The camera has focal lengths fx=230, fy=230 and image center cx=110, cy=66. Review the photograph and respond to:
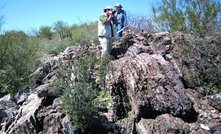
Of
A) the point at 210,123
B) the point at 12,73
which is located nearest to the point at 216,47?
the point at 210,123

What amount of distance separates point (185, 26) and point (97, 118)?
7.61 metres

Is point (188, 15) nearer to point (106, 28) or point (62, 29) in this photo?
point (106, 28)

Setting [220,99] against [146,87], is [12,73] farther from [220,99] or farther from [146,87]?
[220,99]

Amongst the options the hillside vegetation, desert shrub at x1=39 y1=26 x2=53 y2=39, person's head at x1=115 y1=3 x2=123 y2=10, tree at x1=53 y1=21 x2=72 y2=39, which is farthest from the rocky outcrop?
desert shrub at x1=39 y1=26 x2=53 y2=39

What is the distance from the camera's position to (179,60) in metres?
5.93

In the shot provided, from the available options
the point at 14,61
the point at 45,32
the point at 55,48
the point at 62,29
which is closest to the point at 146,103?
the point at 14,61

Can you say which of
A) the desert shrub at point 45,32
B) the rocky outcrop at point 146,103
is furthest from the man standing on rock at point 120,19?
the desert shrub at point 45,32

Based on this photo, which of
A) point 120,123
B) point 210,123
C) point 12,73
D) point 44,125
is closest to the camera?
point 210,123

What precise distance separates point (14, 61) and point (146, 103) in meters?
7.95

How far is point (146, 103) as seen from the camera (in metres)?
4.58

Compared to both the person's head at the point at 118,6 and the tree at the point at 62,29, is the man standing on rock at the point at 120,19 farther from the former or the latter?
the tree at the point at 62,29

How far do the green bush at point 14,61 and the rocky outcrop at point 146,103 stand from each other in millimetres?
3878

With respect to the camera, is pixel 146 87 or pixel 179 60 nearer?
pixel 146 87

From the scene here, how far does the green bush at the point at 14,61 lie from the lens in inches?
395
